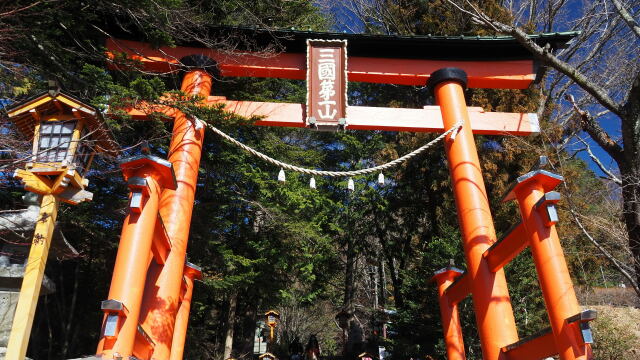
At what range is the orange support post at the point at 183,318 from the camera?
18.2ft

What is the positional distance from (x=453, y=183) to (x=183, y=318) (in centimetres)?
412

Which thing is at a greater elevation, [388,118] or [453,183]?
[388,118]

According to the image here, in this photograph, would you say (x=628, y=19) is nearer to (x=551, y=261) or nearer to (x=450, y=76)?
(x=450, y=76)

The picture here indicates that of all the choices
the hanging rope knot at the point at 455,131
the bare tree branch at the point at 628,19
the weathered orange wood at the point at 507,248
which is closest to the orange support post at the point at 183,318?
the weathered orange wood at the point at 507,248

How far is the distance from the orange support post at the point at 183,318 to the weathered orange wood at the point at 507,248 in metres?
3.89

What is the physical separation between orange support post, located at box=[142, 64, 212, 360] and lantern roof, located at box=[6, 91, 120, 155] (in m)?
1.09

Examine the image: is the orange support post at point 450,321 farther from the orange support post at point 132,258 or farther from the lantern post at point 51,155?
the lantern post at point 51,155

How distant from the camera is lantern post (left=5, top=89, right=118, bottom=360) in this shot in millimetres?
3482

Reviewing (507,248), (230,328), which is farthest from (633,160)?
(230,328)

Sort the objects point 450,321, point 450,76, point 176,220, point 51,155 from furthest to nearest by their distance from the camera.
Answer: point 450,76
point 450,321
point 176,220
point 51,155

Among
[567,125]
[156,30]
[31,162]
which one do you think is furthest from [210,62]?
[567,125]

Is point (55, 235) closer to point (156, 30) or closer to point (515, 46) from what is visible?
point (156, 30)

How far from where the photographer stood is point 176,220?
5086 mm

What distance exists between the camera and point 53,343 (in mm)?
9594
